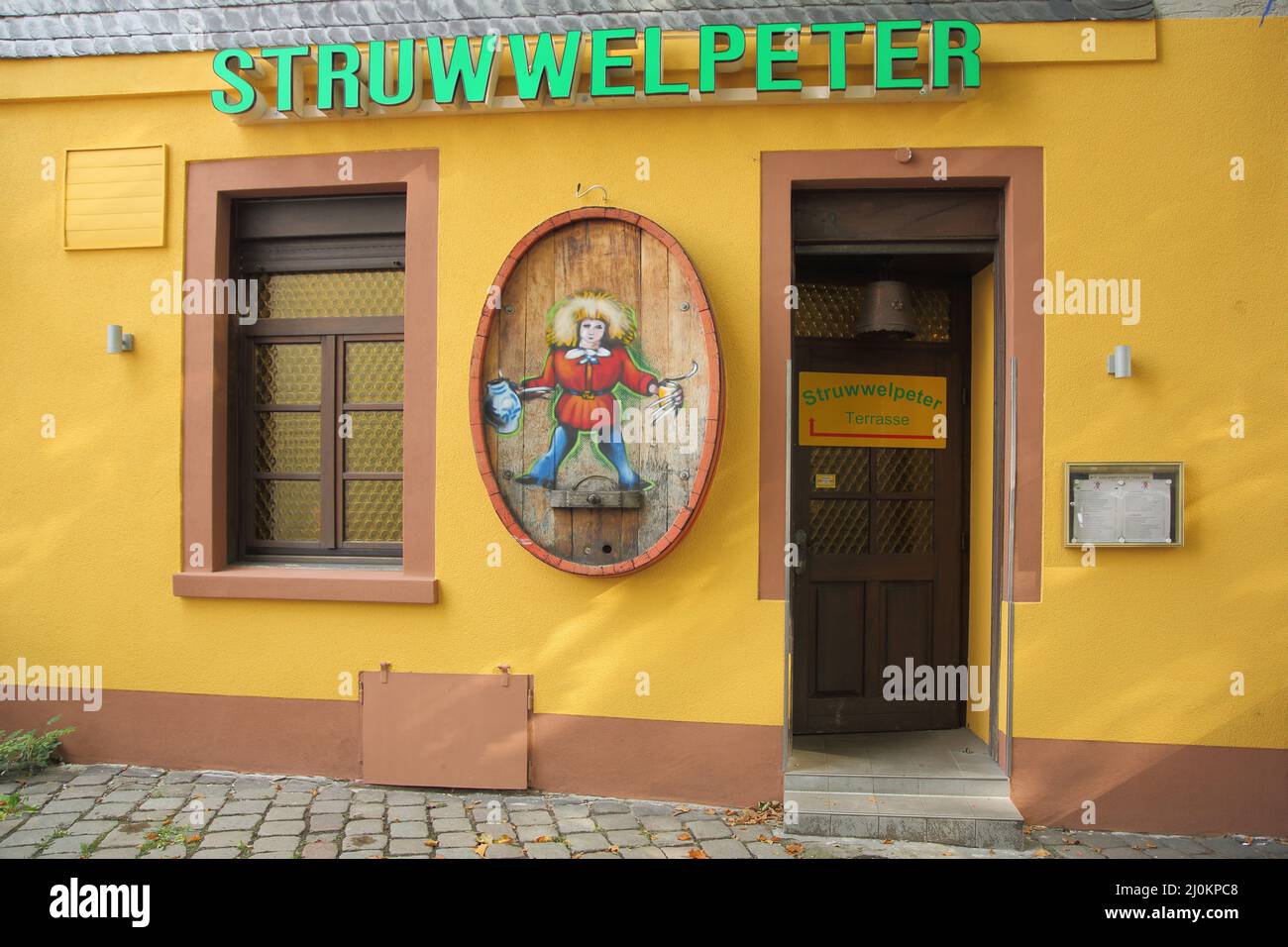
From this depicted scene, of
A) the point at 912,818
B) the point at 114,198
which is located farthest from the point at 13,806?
the point at 912,818

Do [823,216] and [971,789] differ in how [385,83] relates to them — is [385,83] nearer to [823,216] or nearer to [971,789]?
[823,216]

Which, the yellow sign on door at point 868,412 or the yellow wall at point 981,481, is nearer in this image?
the yellow wall at point 981,481

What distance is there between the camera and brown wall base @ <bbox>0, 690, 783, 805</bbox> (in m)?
4.79

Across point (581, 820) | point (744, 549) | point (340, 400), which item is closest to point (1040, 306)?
point (744, 549)

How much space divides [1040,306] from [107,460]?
5.16 meters

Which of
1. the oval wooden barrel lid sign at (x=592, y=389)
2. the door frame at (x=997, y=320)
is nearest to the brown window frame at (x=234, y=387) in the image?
the oval wooden barrel lid sign at (x=592, y=389)

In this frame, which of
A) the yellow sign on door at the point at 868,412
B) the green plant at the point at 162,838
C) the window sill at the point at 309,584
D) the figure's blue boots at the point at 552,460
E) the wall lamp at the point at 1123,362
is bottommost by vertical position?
the green plant at the point at 162,838

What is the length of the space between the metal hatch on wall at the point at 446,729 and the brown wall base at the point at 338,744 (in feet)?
0.35

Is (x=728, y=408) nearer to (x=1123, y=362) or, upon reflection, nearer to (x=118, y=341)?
(x=1123, y=362)

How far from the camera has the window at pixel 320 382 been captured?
5328 millimetres

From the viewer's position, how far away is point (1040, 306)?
4.70 metres

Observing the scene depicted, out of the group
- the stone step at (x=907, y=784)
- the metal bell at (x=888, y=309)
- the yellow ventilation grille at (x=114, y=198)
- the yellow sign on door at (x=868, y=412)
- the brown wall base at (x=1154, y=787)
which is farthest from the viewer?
the yellow sign on door at (x=868, y=412)

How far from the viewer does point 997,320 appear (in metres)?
4.95

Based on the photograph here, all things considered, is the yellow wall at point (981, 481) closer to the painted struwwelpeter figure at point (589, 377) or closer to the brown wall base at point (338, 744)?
the brown wall base at point (338, 744)
